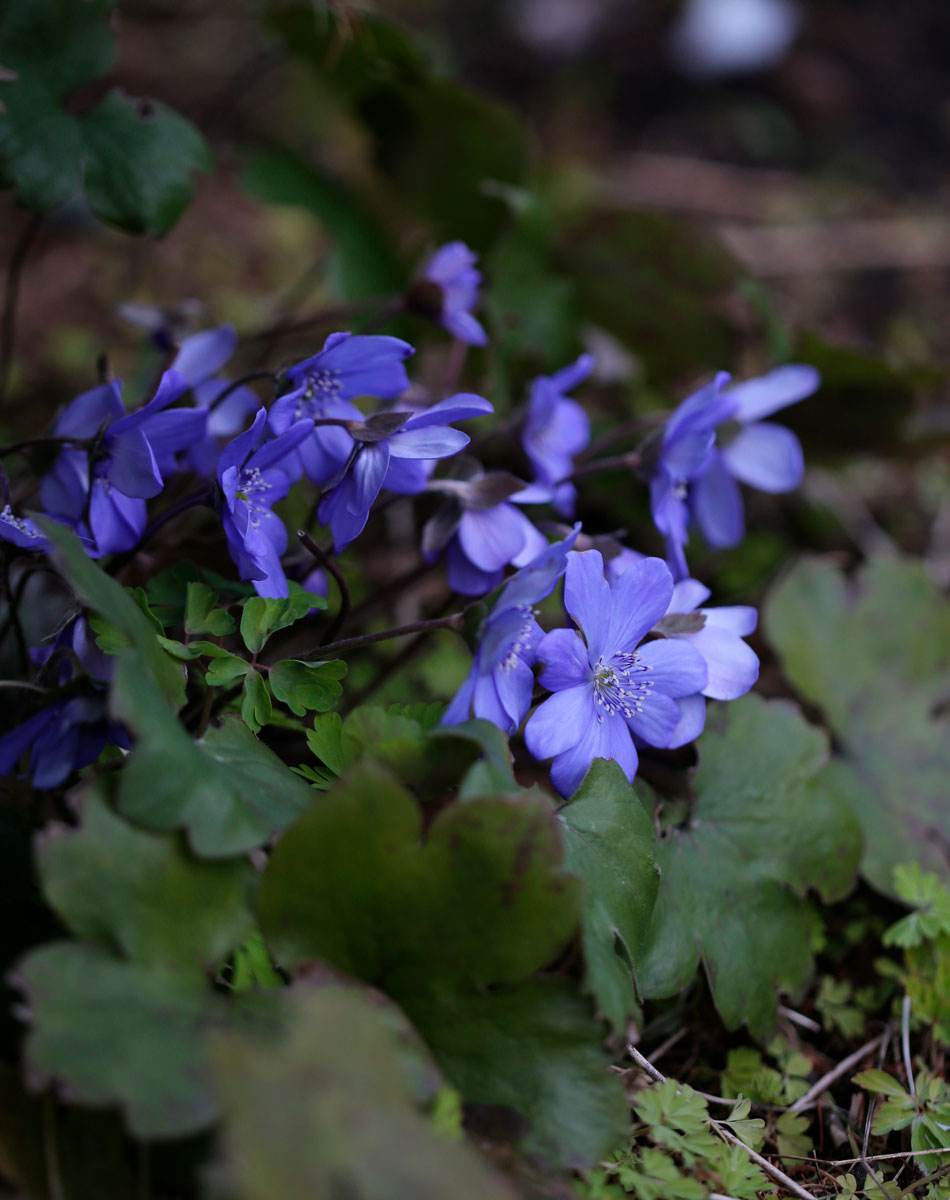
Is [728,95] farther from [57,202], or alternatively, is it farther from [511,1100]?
[511,1100]

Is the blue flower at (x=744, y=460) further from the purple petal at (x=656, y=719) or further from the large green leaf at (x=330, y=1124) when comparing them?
the large green leaf at (x=330, y=1124)

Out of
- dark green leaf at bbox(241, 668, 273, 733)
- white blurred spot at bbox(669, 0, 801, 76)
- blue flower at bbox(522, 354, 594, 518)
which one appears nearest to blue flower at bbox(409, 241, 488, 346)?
blue flower at bbox(522, 354, 594, 518)

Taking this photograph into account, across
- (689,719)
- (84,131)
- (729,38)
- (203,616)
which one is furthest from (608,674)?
(729,38)

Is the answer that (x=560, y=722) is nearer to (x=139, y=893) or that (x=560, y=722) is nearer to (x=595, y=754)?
(x=595, y=754)

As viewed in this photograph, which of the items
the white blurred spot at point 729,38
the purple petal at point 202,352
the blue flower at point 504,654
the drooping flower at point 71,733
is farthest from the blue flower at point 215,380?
the white blurred spot at point 729,38

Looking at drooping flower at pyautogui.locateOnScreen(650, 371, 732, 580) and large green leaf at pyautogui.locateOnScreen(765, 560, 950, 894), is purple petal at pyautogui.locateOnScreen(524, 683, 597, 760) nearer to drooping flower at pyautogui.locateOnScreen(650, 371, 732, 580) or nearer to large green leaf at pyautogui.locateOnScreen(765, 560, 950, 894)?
drooping flower at pyautogui.locateOnScreen(650, 371, 732, 580)

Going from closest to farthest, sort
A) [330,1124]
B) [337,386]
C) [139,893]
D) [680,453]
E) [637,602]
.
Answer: [330,1124] → [139,893] → [637,602] → [337,386] → [680,453]
